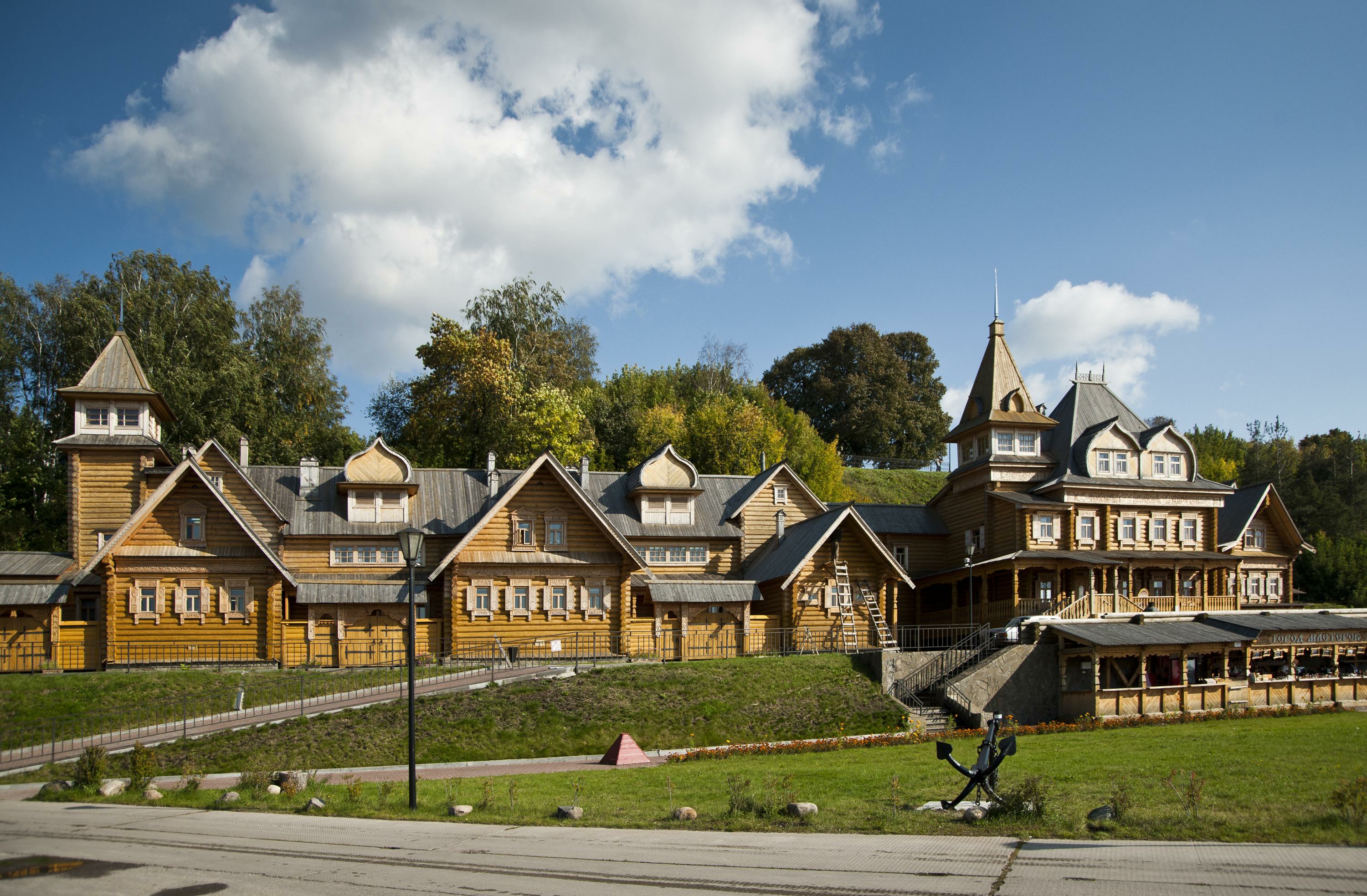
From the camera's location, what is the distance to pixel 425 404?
56.6 m

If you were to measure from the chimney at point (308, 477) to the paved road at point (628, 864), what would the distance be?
24772mm

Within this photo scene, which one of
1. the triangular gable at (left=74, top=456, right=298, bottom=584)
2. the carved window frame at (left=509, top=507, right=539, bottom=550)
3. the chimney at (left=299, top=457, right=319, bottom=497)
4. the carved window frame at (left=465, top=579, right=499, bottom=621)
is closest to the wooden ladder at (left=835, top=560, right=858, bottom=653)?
the carved window frame at (left=509, top=507, right=539, bottom=550)

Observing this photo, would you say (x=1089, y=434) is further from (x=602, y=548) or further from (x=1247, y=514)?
(x=602, y=548)

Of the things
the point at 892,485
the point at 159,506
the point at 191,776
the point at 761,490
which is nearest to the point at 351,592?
the point at 159,506

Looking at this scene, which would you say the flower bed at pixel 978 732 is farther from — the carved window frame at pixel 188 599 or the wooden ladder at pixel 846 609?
the carved window frame at pixel 188 599

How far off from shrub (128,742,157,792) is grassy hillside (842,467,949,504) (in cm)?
5333

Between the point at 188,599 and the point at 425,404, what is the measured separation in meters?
22.5

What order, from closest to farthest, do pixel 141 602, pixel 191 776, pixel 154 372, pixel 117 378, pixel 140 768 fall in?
pixel 140 768 < pixel 191 776 < pixel 141 602 < pixel 117 378 < pixel 154 372

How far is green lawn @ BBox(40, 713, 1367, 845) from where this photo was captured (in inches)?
543

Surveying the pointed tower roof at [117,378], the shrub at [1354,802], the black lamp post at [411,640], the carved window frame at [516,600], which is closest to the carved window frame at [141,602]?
the pointed tower roof at [117,378]

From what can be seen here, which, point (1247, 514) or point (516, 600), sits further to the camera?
point (1247, 514)

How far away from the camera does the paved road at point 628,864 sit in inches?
434

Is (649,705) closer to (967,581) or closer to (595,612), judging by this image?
(595,612)

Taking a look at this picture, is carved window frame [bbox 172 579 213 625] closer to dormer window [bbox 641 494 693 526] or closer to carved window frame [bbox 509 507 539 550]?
carved window frame [bbox 509 507 539 550]
